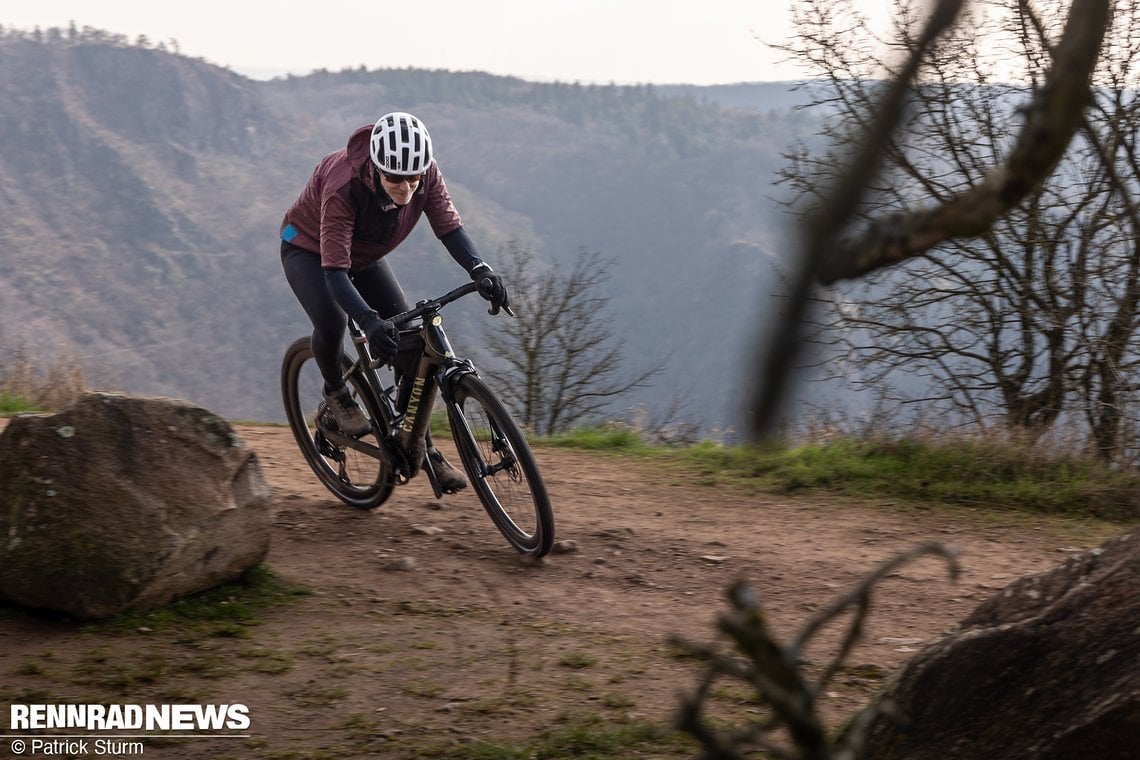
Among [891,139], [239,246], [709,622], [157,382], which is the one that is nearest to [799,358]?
[891,139]

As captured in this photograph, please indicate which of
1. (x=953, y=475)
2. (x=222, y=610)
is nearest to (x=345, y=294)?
(x=222, y=610)

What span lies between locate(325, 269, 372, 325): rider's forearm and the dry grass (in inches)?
245

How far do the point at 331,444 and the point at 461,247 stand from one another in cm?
173

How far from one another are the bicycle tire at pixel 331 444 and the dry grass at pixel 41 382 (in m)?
4.46

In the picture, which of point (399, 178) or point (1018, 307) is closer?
point (399, 178)

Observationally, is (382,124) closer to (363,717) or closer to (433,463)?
(433,463)

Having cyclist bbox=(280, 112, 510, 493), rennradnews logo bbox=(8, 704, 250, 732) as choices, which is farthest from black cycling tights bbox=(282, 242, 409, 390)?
rennradnews logo bbox=(8, 704, 250, 732)

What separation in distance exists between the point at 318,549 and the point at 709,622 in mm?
2211

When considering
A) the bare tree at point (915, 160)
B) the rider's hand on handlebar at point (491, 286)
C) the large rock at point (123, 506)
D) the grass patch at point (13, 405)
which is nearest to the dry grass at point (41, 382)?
the grass patch at point (13, 405)

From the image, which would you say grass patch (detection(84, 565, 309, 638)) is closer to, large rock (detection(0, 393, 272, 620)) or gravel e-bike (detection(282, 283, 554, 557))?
large rock (detection(0, 393, 272, 620))

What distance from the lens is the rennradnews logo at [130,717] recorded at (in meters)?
3.82

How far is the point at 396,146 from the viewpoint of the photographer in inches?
211

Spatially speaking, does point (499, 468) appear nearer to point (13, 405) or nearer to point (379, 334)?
point (379, 334)

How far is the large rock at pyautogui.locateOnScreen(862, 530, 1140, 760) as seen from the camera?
2684 mm
